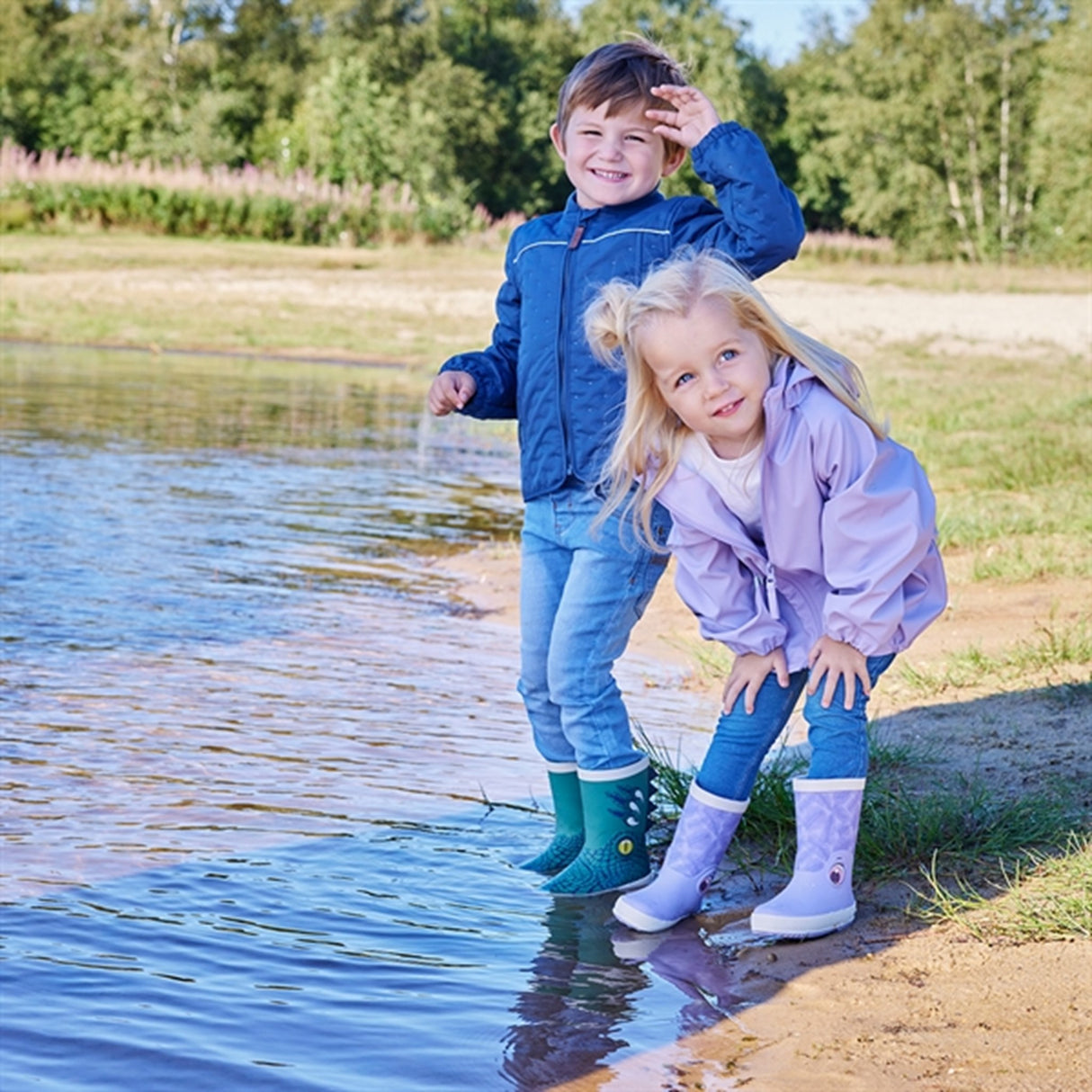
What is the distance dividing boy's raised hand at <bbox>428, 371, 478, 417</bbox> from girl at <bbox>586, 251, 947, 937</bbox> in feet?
Answer: 1.30

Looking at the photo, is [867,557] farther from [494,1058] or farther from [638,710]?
[638,710]

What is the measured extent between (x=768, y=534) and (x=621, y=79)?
106 centimetres

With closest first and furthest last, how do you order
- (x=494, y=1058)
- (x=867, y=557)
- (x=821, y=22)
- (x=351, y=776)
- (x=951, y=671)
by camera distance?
(x=494, y=1058) → (x=867, y=557) → (x=351, y=776) → (x=951, y=671) → (x=821, y=22)

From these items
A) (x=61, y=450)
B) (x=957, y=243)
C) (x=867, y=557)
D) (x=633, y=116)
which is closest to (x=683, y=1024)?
(x=867, y=557)

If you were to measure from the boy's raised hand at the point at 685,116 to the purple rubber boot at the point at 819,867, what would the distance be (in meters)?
1.31

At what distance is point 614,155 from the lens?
3.48 metres

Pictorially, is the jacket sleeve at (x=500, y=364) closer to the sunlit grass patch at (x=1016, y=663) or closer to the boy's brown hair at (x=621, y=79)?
the boy's brown hair at (x=621, y=79)

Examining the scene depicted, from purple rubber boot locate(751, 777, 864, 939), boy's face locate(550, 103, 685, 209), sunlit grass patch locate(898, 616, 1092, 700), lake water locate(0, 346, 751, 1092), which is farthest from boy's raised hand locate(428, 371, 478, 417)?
sunlit grass patch locate(898, 616, 1092, 700)

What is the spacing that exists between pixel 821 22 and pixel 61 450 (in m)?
46.2

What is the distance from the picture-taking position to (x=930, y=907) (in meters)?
3.05

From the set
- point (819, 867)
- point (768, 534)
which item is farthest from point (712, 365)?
point (819, 867)

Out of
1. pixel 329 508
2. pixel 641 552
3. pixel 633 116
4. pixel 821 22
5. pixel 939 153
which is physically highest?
pixel 821 22

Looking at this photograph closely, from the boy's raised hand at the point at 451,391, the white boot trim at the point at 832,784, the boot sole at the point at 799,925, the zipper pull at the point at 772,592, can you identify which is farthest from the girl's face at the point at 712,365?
the boot sole at the point at 799,925

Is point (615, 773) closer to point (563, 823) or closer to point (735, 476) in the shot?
point (563, 823)
